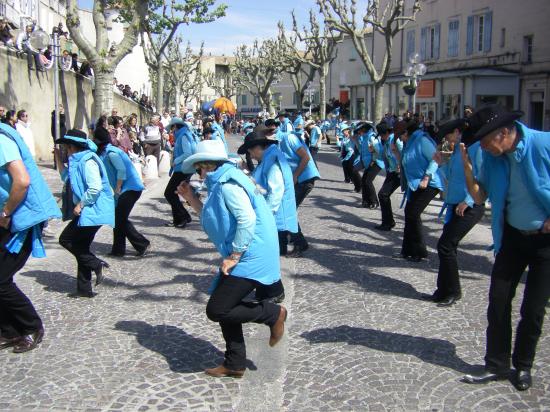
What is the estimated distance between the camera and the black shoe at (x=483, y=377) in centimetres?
429

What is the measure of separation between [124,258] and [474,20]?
89.7 ft

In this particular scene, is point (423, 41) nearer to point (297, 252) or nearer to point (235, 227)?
point (297, 252)

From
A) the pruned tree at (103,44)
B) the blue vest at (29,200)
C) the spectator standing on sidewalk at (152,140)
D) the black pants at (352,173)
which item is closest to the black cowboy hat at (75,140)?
the blue vest at (29,200)

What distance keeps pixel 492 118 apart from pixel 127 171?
4821 millimetres

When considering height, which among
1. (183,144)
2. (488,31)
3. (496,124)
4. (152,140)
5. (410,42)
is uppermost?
(410,42)

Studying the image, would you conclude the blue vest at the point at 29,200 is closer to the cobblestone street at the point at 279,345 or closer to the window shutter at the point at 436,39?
the cobblestone street at the point at 279,345

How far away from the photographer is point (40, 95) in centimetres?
1984

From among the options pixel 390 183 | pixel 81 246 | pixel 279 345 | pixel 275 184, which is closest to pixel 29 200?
pixel 81 246

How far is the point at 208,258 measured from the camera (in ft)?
26.7

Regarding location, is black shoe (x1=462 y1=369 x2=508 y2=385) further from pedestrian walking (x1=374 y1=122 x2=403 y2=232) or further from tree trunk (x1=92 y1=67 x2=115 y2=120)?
tree trunk (x1=92 y1=67 x2=115 y2=120)

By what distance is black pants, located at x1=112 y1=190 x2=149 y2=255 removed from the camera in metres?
Answer: 7.93

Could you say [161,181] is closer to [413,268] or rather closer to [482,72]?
[413,268]

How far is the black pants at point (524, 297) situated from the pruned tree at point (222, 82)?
80.5 m

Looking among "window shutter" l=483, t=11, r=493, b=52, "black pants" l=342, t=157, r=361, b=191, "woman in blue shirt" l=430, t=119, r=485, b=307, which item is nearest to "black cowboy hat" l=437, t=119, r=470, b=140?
"woman in blue shirt" l=430, t=119, r=485, b=307
